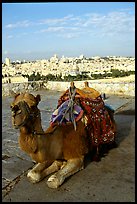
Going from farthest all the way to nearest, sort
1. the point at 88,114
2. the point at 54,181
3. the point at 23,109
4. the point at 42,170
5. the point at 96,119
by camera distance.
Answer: the point at 96,119 < the point at 88,114 < the point at 42,170 < the point at 54,181 < the point at 23,109

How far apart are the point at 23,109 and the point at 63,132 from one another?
3.28 feet

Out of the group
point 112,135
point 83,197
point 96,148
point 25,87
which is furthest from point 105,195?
point 25,87

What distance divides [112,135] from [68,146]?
1338 mm

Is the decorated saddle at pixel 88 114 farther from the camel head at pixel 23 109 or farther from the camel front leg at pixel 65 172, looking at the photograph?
the camel head at pixel 23 109

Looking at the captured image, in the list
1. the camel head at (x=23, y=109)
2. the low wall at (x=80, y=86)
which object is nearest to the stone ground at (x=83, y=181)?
the camel head at (x=23, y=109)

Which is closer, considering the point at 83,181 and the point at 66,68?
the point at 83,181

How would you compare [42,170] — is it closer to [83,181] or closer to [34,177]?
[34,177]

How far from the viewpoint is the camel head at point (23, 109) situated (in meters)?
3.31

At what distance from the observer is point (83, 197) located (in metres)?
3.65

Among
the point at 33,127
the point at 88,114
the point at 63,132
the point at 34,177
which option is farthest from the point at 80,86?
the point at 33,127

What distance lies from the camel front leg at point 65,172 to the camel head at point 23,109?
0.87m

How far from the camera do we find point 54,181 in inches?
151

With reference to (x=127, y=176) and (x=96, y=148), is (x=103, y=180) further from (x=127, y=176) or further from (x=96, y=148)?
(x=96, y=148)

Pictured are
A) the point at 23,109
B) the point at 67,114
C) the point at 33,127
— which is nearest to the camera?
the point at 23,109
